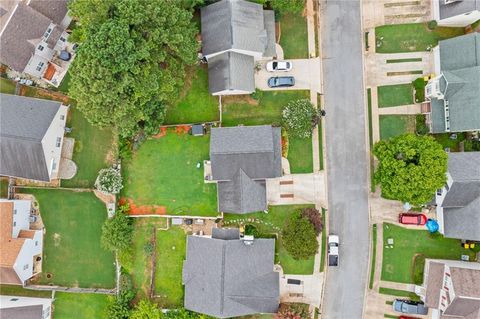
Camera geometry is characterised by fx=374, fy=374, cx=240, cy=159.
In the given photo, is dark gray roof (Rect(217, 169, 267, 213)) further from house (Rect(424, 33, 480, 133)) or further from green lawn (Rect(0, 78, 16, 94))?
green lawn (Rect(0, 78, 16, 94))

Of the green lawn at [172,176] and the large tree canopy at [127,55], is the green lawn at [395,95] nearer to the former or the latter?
the green lawn at [172,176]

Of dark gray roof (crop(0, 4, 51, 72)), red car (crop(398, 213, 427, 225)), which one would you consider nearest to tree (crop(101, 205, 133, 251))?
dark gray roof (crop(0, 4, 51, 72))

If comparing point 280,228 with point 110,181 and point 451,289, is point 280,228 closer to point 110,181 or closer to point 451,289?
point 451,289

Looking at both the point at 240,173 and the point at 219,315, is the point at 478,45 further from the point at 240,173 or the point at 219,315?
the point at 219,315

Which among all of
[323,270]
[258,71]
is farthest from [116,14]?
[323,270]

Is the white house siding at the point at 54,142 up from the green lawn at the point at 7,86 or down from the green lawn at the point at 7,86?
down

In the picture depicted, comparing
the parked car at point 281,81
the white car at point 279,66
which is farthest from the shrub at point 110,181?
the white car at point 279,66
